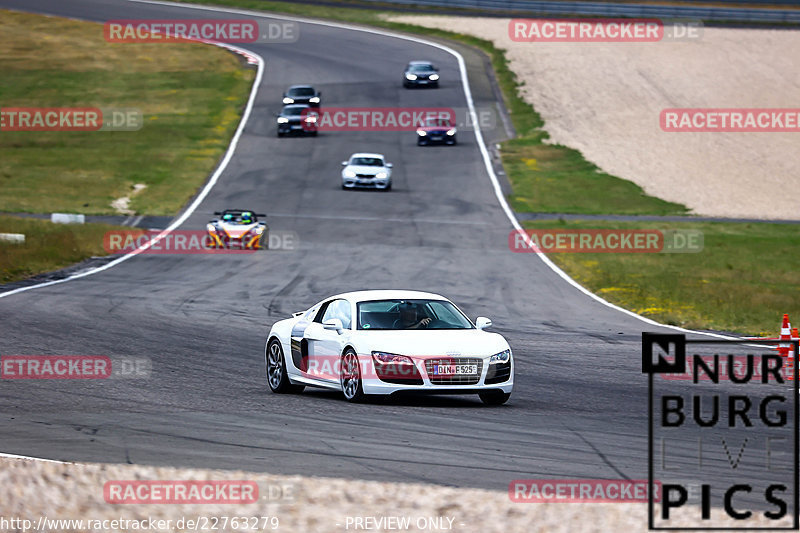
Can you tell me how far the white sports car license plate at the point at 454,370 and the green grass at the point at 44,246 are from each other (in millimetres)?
18529

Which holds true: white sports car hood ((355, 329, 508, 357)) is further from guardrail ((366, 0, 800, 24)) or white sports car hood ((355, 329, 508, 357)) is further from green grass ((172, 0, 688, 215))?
guardrail ((366, 0, 800, 24))

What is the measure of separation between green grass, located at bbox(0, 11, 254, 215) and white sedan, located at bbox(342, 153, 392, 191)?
20.5ft

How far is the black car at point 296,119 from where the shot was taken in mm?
56594

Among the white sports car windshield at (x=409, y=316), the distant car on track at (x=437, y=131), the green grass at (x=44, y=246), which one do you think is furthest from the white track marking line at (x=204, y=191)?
the white sports car windshield at (x=409, y=316)

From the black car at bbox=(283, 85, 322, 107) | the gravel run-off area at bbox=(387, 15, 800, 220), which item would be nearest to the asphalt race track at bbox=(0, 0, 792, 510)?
the black car at bbox=(283, 85, 322, 107)

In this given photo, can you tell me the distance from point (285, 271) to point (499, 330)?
10.8m

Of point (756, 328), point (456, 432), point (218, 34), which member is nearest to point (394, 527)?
point (456, 432)

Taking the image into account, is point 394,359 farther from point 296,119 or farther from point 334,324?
point 296,119

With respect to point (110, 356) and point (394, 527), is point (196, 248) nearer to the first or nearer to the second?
point (110, 356)

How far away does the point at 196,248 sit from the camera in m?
35.9

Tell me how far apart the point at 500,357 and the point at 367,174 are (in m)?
33.8

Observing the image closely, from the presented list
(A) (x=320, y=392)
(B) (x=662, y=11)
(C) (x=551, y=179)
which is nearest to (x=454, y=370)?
(A) (x=320, y=392)

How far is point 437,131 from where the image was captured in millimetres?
55375

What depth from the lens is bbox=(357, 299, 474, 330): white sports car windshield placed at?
549 inches
